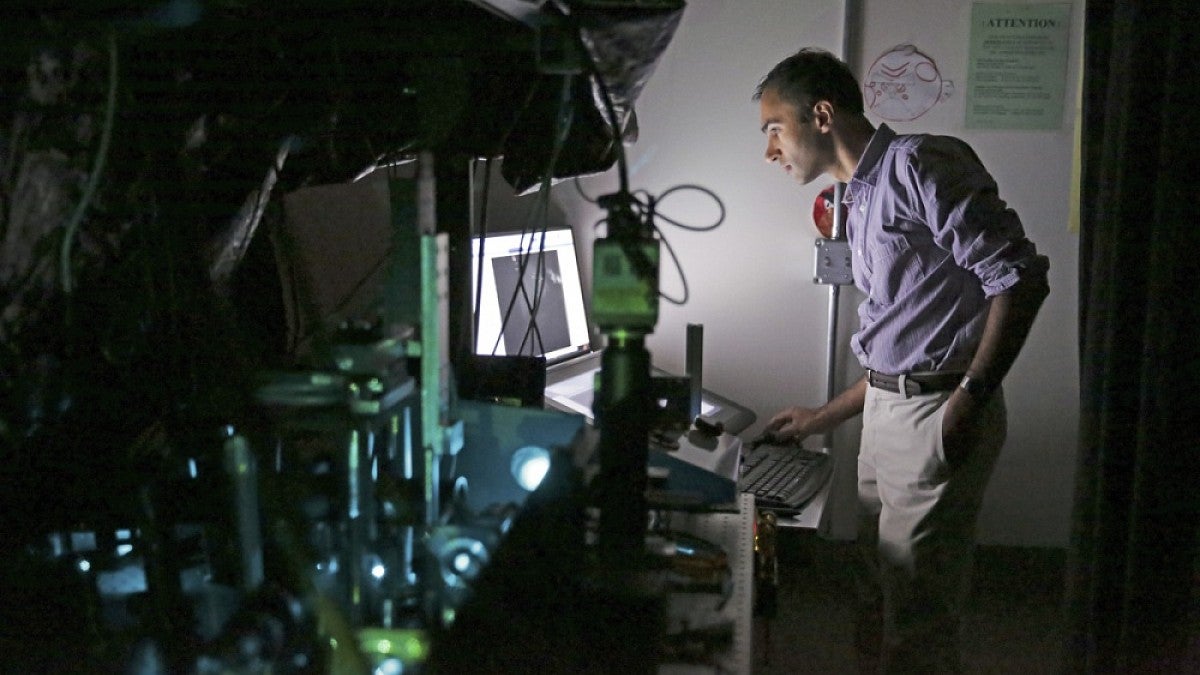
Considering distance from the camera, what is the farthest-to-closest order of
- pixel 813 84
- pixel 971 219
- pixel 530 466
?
pixel 813 84 → pixel 971 219 → pixel 530 466

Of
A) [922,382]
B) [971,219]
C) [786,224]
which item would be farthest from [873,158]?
[786,224]

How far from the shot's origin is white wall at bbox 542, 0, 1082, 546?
2.67m

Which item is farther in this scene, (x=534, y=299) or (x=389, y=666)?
(x=534, y=299)

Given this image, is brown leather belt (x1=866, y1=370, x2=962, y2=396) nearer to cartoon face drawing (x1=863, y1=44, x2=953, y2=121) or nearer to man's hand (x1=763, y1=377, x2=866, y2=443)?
man's hand (x1=763, y1=377, x2=866, y2=443)

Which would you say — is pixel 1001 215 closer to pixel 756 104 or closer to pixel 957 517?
pixel 957 517

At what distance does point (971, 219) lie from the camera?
1.75 m

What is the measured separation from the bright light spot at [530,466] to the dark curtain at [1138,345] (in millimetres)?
1100

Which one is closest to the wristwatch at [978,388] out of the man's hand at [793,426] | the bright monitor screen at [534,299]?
the man's hand at [793,426]

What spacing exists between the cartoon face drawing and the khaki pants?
1.03 meters

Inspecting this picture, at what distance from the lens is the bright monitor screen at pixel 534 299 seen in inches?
79.0

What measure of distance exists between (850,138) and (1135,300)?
66 centimetres

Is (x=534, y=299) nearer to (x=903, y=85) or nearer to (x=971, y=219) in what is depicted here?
(x=971, y=219)

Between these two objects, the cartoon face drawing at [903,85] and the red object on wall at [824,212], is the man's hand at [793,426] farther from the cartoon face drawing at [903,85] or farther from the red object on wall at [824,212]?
the cartoon face drawing at [903,85]

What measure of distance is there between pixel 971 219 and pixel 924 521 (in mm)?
614
